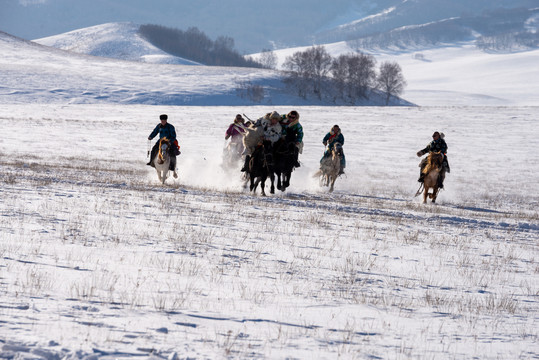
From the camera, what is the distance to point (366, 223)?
11633 millimetres

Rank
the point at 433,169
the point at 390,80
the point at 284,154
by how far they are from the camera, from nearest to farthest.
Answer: the point at 284,154 < the point at 433,169 < the point at 390,80

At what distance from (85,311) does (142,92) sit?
79100mm

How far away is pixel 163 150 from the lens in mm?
17406

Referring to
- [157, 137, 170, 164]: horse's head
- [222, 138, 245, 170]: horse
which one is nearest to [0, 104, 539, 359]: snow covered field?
[157, 137, 170, 164]: horse's head

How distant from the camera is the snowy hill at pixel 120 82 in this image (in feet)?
248

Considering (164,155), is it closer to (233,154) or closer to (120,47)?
(233,154)

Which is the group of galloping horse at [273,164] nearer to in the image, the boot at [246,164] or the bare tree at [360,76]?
the boot at [246,164]

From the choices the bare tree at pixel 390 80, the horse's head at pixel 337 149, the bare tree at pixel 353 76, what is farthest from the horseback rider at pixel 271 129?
the bare tree at pixel 390 80

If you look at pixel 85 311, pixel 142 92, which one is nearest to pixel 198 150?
pixel 85 311

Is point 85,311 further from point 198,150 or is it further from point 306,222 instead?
point 198,150

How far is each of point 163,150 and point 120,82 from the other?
243ft

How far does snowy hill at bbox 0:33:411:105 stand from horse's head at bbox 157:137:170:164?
5506cm

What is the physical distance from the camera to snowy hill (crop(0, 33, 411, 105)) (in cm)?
7562

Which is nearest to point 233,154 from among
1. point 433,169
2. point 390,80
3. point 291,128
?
Answer: point 291,128
